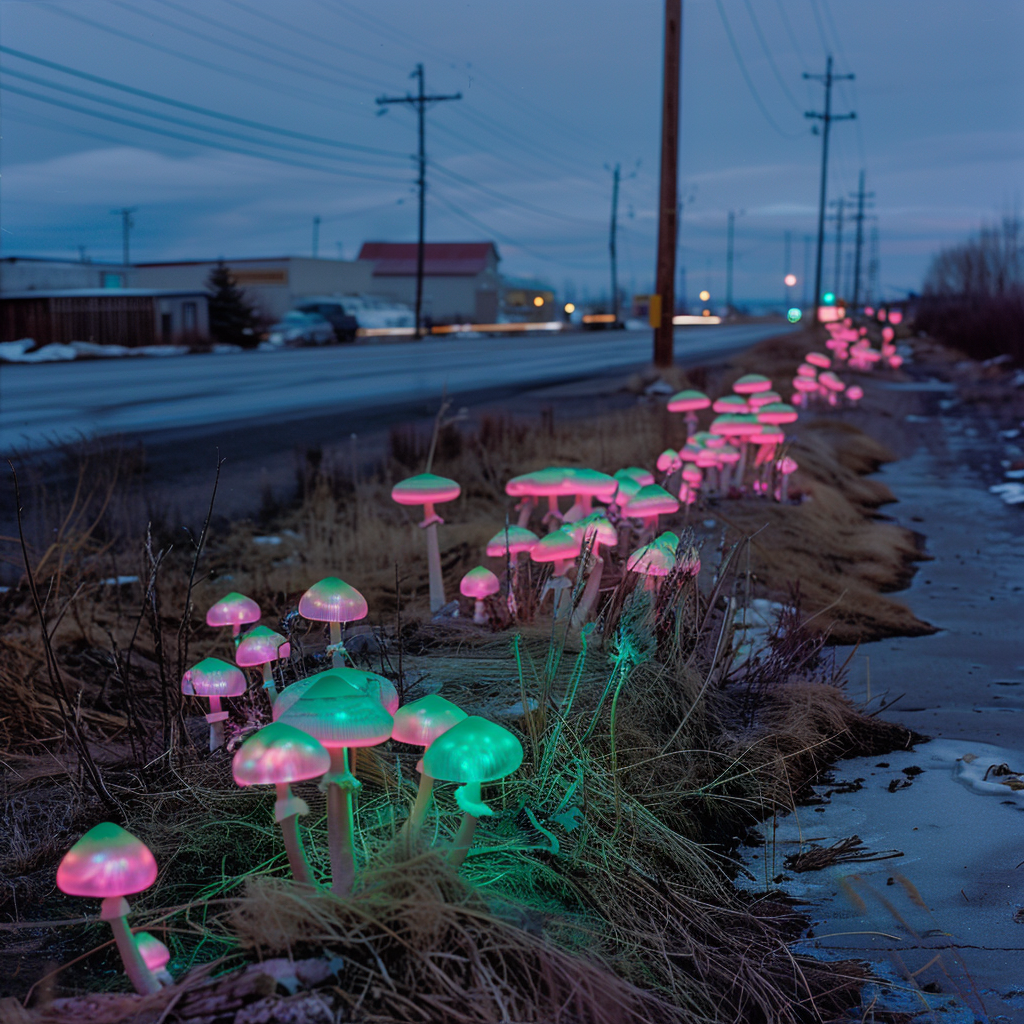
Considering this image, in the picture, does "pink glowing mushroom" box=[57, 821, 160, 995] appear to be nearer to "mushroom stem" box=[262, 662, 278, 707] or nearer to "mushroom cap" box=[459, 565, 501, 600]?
"mushroom stem" box=[262, 662, 278, 707]

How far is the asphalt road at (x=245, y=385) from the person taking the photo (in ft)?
41.8

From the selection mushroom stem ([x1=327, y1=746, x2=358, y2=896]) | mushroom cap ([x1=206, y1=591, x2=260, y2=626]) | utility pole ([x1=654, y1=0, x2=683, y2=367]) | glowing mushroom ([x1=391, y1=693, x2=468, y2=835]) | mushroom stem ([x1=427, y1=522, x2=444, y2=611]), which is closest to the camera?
mushroom stem ([x1=327, y1=746, x2=358, y2=896])

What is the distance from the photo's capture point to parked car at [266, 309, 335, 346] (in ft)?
116

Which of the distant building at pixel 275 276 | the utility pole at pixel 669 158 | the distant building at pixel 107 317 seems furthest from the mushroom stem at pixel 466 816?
the distant building at pixel 275 276

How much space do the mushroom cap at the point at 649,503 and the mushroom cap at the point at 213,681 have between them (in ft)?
6.84

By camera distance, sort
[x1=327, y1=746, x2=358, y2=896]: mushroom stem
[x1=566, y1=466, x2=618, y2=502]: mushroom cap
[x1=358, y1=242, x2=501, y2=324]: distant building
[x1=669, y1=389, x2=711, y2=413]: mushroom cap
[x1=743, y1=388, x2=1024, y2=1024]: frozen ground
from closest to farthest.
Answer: [x1=327, y1=746, x2=358, y2=896]: mushroom stem, [x1=743, y1=388, x2=1024, y2=1024]: frozen ground, [x1=566, y1=466, x2=618, y2=502]: mushroom cap, [x1=669, y1=389, x2=711, y2=413]: mushroom cap, [x1=358, y1=242, x2=501, y2=324]: distant building

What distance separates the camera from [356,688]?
2223 millimetres

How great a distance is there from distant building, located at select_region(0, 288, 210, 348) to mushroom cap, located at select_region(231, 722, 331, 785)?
29381 mm

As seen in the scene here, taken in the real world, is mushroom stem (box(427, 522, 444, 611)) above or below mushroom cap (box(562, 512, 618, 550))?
below

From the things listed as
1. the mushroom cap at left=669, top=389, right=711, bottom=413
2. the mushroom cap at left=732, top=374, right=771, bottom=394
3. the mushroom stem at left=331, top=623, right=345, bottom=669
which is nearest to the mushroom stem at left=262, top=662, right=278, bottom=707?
the mushroom stem at left=331, top=623, right=345, bottom=669

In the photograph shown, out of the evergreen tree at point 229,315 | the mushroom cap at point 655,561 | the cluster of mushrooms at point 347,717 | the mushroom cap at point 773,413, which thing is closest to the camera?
the cluster of mushrooms at point 347,717

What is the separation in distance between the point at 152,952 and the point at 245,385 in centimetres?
1704

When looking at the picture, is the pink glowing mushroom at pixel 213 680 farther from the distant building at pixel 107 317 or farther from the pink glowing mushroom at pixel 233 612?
the distant building at pixel 107 317

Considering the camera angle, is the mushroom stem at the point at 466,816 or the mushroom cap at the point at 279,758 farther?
the mushroom stem at the point at 466,816
